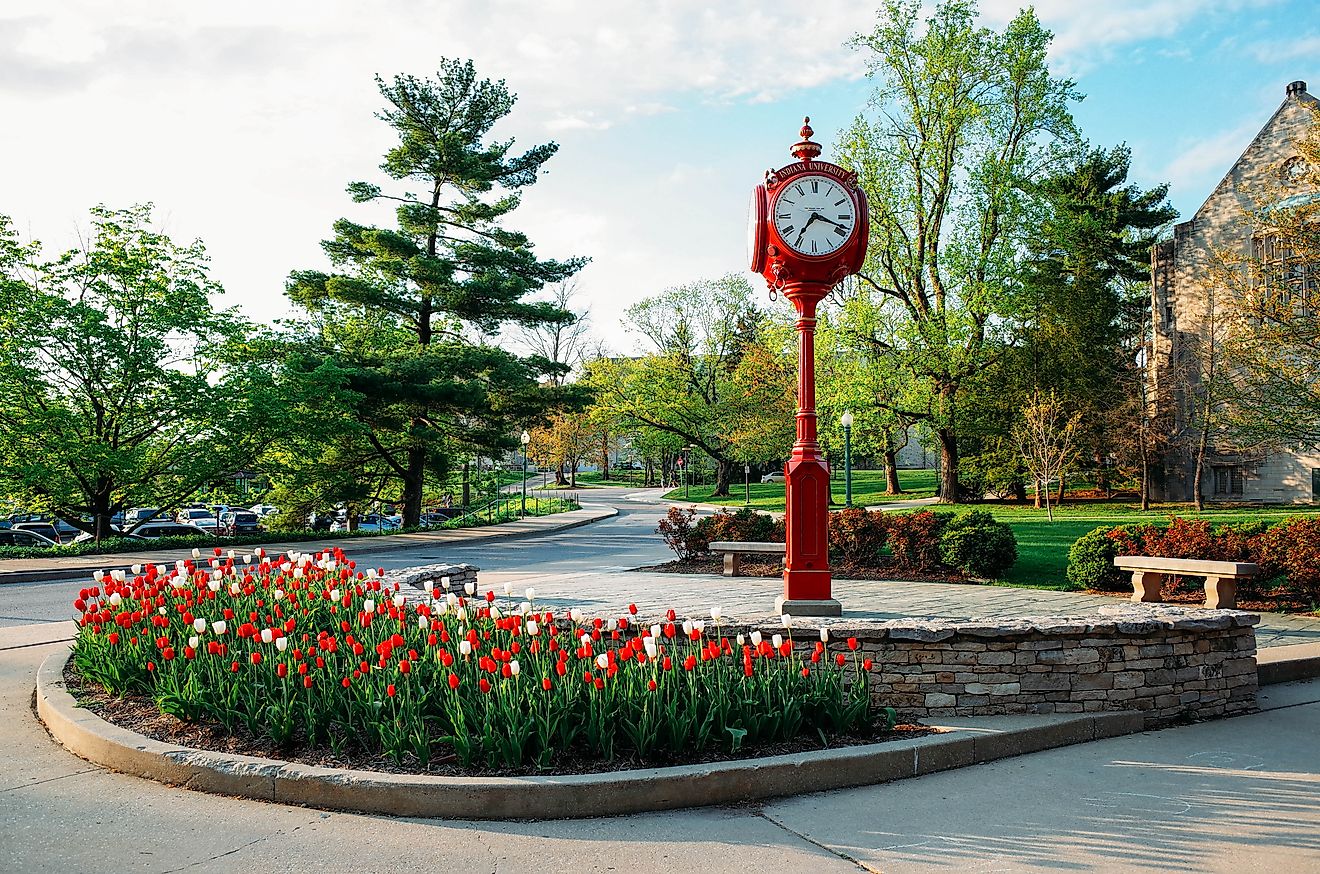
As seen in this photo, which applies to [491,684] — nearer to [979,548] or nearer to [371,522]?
[979,548]

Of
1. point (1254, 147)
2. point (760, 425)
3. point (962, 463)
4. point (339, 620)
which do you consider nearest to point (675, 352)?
point (760, 425)

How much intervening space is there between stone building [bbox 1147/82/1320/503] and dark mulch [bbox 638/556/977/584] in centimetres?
2257

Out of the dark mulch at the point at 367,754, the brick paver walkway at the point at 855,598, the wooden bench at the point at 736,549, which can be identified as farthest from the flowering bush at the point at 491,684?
the wooden bench at the point at 736,549

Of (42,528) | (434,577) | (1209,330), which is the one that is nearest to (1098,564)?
(434,577)

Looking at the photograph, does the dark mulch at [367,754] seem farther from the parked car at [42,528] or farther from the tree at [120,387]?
the parked car at [42,528]

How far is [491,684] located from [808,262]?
5.00 meters

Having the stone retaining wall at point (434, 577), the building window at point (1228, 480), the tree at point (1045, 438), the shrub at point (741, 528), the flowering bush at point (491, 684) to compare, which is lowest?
the flowering bush at point (491, 684)

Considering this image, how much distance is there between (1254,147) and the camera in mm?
33031

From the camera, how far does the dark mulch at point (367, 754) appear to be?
4.89 m

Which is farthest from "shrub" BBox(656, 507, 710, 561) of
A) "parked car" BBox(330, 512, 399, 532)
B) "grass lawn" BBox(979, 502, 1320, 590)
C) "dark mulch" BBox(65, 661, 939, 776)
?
"parked car" BBox(330, 512, 399, 532)

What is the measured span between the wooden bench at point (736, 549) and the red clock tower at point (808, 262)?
594cm

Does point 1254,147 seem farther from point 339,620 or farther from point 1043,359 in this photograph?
point 339,620

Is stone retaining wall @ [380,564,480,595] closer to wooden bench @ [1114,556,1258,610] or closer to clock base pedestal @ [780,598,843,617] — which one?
clock base pedestal @ [780,598,843,617]

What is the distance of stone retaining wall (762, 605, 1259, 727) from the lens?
6.11m
